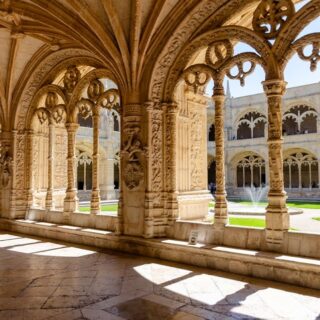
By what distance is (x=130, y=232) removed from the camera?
18.3ft

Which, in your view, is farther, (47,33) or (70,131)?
(70,131)

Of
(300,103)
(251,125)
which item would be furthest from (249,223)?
(251,125)

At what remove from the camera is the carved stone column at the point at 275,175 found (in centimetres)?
434

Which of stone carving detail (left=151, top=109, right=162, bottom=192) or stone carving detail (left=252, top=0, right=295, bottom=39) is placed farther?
stone carving detail (left=151, top=109, right=162, bottom=192)

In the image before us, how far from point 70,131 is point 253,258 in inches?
181

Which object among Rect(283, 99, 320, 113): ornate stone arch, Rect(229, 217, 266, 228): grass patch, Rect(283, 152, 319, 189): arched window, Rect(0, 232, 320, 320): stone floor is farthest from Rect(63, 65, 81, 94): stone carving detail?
Rect(283, 99, 320, 113): ornate stone arch

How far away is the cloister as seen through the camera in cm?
444

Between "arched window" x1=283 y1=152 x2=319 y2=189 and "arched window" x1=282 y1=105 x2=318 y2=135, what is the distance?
5.50 feet

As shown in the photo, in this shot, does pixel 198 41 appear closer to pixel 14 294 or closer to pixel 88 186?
pixel 14 294

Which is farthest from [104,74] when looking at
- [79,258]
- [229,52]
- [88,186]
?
[88,186]

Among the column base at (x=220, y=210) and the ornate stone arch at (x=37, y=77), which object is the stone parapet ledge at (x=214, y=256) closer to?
the column base at (x=220, y=210)

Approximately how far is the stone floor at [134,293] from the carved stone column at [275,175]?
0.67 m

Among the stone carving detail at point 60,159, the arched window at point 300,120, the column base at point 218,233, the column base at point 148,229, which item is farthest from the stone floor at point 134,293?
the arched window at point 300,120

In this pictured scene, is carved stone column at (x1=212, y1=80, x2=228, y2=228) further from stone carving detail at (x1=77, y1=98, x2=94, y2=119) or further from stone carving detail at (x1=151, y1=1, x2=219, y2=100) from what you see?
stone carving detail at (x1=77, y1=98, x2=94, y2=119)
